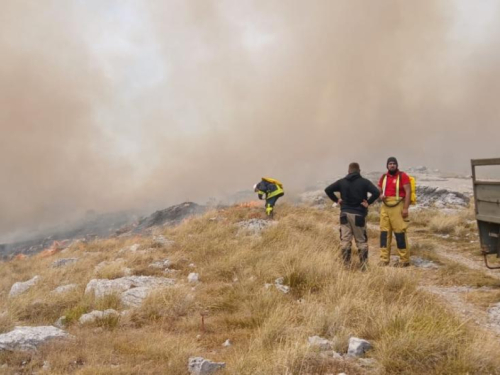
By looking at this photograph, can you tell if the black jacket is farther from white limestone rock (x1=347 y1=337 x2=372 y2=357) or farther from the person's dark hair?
white limestone rock (x1=347 y1=337 x2=372 y2=357)

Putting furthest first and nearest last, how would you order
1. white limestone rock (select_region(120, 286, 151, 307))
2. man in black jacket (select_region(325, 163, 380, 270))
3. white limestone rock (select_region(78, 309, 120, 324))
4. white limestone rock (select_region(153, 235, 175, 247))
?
1. white limestone rock (select_region(153, 235, 175, 247))
2. man in black jacket (select_region(325, 163, 380, 270))
3. white limestone rock (select_region(120, 286, 151, 307))
4. white limestone rock (select_region(78, 309, 120, 324))

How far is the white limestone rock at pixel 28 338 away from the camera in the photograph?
12.6 ft

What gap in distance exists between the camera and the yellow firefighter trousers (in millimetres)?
7754

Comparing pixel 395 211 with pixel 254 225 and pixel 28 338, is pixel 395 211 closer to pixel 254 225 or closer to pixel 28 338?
pixel 254 225

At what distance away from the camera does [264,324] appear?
4090 millimetres

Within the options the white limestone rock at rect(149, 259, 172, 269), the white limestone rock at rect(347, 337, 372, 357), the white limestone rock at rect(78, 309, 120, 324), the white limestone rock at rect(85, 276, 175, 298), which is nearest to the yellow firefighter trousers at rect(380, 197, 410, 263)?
the white limestone rock at rect(85, 276, 175, 298)

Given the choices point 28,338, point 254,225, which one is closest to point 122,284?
point 28,338

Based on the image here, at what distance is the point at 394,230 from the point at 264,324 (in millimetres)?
4735

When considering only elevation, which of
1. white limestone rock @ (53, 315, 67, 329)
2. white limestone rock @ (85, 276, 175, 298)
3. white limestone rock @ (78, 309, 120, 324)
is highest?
white limestone rock @ (85, 276, 175, 298)

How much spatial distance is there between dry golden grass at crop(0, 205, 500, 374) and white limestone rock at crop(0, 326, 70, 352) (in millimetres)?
157

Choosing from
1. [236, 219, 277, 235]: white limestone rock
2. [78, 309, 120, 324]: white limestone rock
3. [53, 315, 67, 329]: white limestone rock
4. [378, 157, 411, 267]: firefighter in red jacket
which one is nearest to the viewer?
[78, 309, 120, 324]: white limestone rock

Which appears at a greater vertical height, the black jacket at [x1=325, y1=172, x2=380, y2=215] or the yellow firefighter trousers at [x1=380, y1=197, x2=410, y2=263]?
the black jacket at [x1=325, y1=172, x2=380, y2=215]

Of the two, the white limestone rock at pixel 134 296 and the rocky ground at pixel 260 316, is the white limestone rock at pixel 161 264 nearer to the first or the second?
the rocky ground at pixel 260 316

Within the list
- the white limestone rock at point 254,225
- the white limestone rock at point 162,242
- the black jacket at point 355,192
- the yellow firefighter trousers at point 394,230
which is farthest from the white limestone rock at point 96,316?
the white limestone rock at point 254,225
